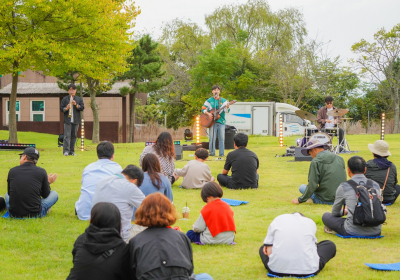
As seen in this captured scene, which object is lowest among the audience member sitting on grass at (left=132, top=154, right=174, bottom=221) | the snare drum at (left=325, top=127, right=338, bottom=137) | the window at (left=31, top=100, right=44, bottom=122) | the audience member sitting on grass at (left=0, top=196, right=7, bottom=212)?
the audience member sitting on grass at (left=0, top=196, right=7, bottom=212)

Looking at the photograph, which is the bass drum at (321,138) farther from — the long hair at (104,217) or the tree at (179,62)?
the tree at (179,62)

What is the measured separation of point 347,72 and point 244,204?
39286mm

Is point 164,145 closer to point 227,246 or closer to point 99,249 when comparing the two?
point 227,246

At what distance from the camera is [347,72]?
44.5 metres

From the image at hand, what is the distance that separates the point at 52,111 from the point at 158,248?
39447 mm

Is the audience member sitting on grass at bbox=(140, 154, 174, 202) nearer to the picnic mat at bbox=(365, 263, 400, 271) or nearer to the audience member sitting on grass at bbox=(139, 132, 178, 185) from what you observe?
the audience member sitting on grass at bbox=(139, 132, 178, 185)

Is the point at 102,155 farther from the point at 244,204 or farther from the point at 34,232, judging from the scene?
the point at 244,204

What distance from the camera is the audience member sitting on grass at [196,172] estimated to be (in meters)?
9.64

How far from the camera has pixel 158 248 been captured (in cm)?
354

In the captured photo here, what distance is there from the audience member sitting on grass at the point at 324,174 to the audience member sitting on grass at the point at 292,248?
10.8 ft

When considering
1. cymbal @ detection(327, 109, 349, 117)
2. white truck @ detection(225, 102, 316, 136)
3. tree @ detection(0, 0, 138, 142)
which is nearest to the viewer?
cymbal @ detection(327, 109, 349, 117)

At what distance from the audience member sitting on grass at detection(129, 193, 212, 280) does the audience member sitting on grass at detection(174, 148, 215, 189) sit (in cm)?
588

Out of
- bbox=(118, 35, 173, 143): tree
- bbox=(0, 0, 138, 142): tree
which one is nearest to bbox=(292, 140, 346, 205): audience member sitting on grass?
bbox=(0, 0, 138, 142): tree

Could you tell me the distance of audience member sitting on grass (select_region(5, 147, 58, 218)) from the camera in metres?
6.68
